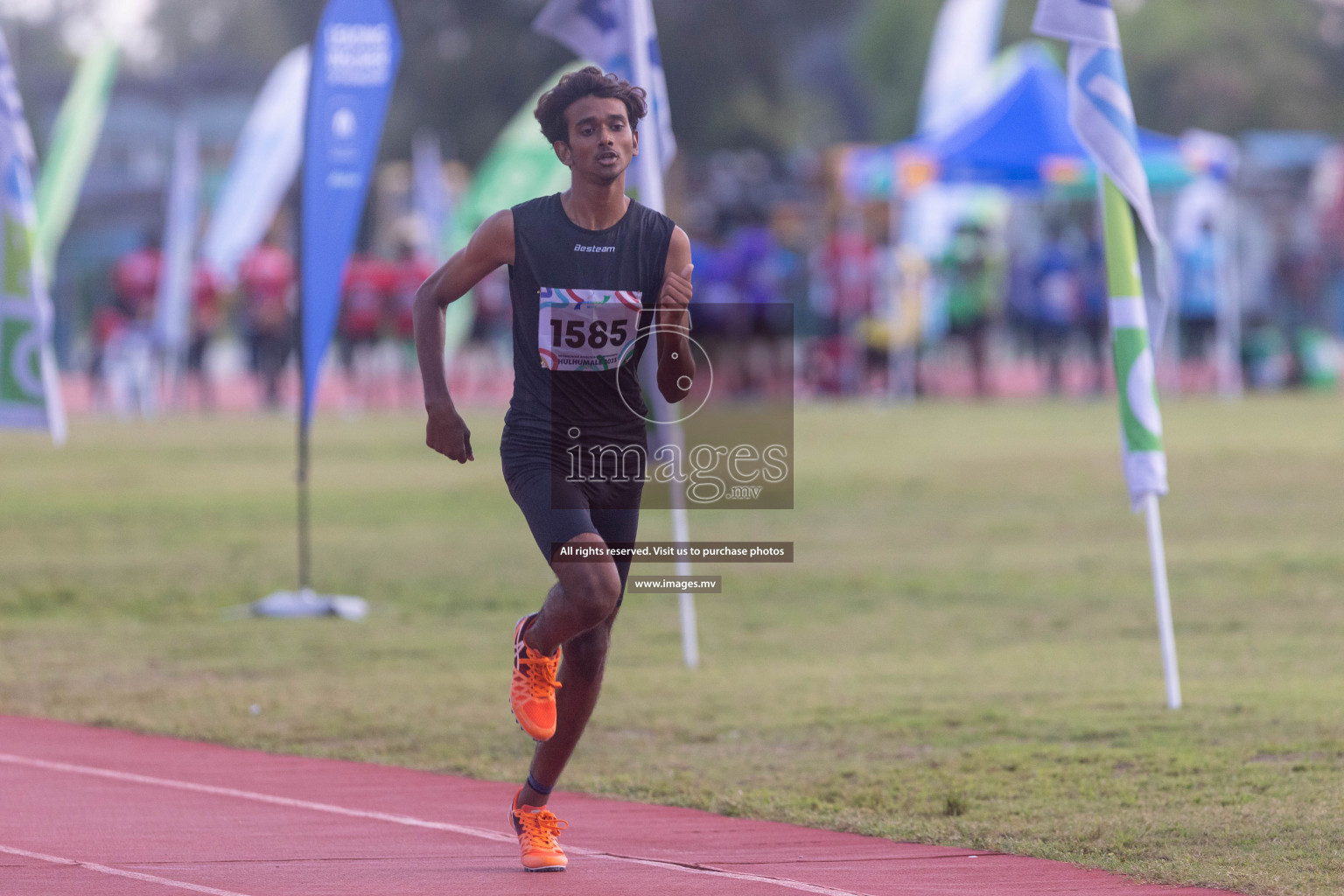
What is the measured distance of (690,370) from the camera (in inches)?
221

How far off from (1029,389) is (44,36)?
8470 centimetres

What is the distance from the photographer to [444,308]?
5.57 metres

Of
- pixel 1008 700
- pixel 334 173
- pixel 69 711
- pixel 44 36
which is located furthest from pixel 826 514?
pixel 44 36

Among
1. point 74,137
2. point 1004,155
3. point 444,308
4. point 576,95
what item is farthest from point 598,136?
point 74,137

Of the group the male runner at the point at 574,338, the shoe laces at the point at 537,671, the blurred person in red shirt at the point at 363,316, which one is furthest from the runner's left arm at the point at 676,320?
the blurred person in red shirt at the point at 363,316

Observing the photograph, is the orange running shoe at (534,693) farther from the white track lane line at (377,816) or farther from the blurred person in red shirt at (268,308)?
the blurred person in red shirt at (268,308)

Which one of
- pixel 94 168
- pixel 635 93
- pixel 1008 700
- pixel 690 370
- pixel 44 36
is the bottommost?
pixel 1008 700

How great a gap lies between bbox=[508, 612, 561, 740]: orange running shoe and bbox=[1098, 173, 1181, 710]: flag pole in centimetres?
381

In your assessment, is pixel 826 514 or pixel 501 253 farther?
pixel 826 514

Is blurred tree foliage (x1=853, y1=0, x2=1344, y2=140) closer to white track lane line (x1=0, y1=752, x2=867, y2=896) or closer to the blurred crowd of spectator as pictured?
the blurred crowd of spectator

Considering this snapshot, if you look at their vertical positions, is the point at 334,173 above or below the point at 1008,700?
above

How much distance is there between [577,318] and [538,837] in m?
1.48

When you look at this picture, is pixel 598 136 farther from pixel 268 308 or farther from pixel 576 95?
pixel 268 308

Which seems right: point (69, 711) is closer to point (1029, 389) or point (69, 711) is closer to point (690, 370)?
point (690, 370)
